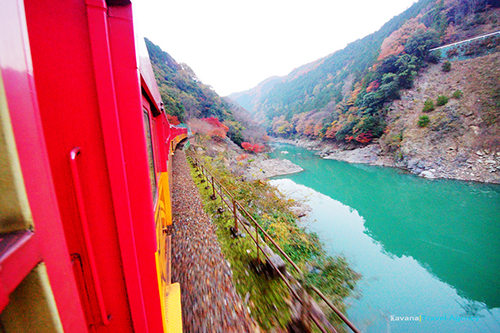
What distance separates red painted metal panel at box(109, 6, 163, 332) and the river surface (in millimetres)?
4530

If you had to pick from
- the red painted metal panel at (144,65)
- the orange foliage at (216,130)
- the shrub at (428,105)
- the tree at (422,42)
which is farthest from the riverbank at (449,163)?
the red painted metal panel at (144,65)

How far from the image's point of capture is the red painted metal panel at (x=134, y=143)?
3.00 feet

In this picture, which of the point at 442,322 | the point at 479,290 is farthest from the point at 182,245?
the point at 479,290

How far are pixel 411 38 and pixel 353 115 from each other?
10.7 m

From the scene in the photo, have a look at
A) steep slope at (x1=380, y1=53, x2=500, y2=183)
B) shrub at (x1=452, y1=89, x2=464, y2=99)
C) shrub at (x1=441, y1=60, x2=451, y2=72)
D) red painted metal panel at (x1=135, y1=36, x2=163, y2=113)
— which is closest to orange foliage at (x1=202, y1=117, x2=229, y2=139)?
→ steep slope at (x1=380, y1=53, x2=500, y2=183)

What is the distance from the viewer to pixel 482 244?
6.77 metres

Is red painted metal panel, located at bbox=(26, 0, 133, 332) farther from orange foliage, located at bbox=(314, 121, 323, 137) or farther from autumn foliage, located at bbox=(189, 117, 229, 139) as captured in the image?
orange foliage, located at bbox=(314, 121, 323, 137)

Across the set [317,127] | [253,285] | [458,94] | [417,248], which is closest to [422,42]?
[458,94]

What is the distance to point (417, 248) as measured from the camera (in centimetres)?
672

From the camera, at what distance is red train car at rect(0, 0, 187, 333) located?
38 centimetres

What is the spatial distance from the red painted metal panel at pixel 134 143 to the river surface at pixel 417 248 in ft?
14.9

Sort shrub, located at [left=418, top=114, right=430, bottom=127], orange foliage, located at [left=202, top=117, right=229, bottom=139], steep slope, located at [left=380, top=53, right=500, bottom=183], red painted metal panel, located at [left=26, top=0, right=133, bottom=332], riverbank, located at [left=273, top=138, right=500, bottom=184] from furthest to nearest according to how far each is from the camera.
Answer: orange foliage, located at [left=202, top=117, right=229, bottom=139], shrub, located at [left=418, top=114, right=430, bottom=127], steep slope, located at [left=380, top=53, right=500, bottom=183], riverbank, located at [left=273, top=138, right=500, bottom=184], red painted metal panel, located at [left=26, top=0, right=133, bottom=332]

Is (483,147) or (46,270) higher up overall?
(46,270)

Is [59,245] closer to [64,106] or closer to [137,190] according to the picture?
[137,190]
